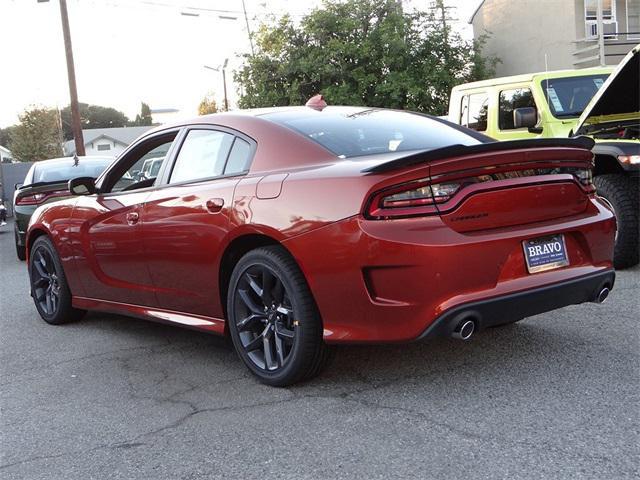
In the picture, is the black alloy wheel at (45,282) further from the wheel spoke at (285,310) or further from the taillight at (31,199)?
the taillight at (31,199)

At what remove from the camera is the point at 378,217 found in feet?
11.5

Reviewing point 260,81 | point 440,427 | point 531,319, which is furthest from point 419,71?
point 440,427

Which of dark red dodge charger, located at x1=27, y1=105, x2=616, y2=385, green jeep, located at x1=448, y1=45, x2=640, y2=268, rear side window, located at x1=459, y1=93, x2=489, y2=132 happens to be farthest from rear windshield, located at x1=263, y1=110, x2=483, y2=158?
rear side window, located at x1=459, y1=93, x2=489, y2=132

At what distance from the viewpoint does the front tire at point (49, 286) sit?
20.1 feet

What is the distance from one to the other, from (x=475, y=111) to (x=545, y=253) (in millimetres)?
6641

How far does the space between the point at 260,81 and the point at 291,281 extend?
2443cm

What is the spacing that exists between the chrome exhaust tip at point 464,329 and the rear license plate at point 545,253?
422 mm

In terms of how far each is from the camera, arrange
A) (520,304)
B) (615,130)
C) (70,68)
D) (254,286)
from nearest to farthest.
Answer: (520,304)
(254,286)
(615,130)
(70,68)

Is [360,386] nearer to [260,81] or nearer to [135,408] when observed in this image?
[135,408]

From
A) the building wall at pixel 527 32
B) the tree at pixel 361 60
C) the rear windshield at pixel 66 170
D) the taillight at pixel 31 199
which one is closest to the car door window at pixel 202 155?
the rear windshield at pixel 66 170

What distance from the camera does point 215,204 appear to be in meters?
4.27

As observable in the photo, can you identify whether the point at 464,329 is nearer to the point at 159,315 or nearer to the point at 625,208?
the point at 159,315

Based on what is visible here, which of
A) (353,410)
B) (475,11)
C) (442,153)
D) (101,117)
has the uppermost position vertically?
(475,11)

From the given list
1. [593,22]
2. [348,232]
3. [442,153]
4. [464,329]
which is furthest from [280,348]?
[593,22]
